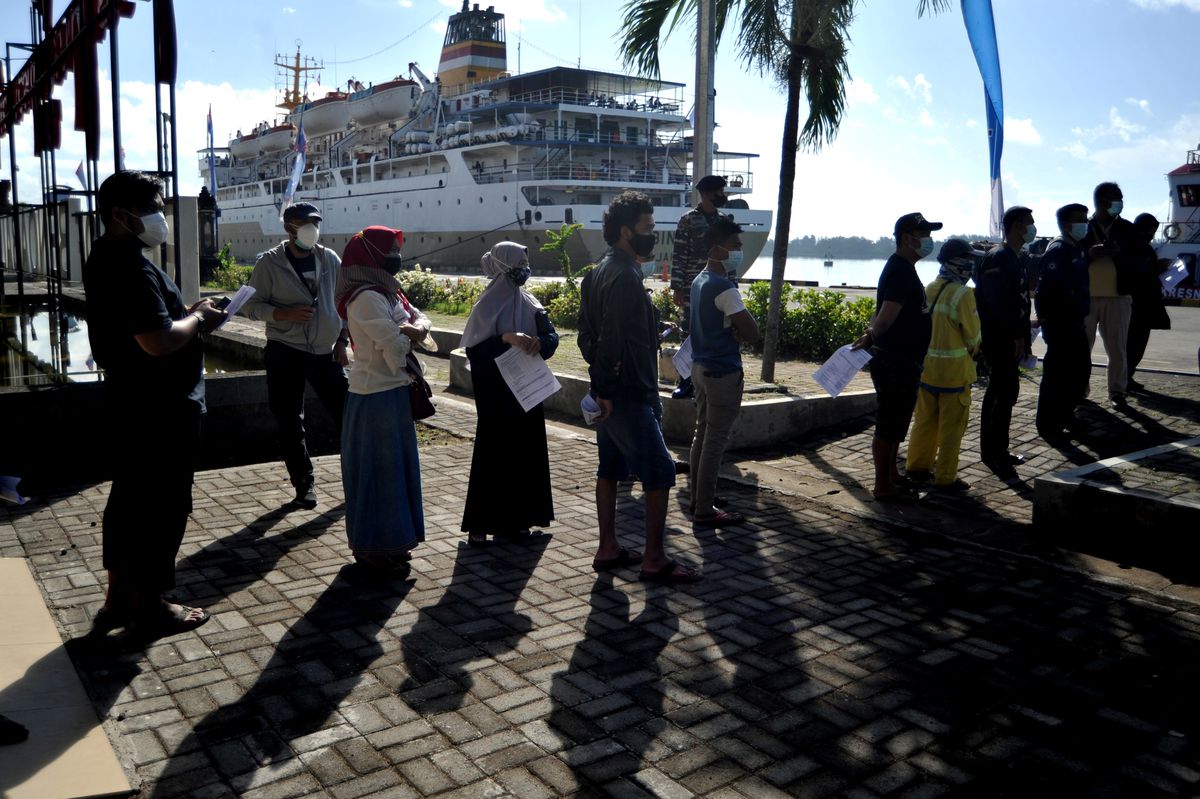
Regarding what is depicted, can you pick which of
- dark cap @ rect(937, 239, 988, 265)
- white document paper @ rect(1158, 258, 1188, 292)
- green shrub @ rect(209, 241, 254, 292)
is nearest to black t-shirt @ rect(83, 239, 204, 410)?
dark cap @ rect(937, 239, 988, 265)

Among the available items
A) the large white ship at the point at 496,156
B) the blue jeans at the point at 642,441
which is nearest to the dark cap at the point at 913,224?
the blue jeans at the point at 642,441

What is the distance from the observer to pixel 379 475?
4.43 meters

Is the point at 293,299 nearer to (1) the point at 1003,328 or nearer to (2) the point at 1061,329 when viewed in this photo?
(1) the point at 1003,328

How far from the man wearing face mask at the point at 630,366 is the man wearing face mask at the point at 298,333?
180cm

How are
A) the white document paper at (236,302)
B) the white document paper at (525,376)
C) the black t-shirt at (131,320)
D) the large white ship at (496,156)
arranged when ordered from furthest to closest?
the large white ship at (496,156) < the white document paper at (525,376) < the white document paper at (236,302) < the black t-shirt at (131,320)

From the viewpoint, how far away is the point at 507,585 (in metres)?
4.38

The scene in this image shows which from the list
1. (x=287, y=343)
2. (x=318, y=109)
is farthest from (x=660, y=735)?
(x=318, y=109)

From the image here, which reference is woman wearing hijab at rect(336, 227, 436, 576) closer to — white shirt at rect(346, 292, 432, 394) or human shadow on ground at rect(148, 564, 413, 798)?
white shirt at rect(346, 292, 432, 394)

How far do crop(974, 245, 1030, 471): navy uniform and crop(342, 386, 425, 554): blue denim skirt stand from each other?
12.5 ft

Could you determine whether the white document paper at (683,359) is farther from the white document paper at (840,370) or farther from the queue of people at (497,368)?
the white document paper at (840,370)

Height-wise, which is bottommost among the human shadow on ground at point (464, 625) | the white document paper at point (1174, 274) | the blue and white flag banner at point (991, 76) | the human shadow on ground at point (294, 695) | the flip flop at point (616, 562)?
the human shadow on ground at point (294, 695)

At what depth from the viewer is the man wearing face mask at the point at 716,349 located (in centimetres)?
496

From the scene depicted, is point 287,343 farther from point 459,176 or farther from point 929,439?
point 459,176

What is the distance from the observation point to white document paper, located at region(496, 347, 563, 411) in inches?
185
